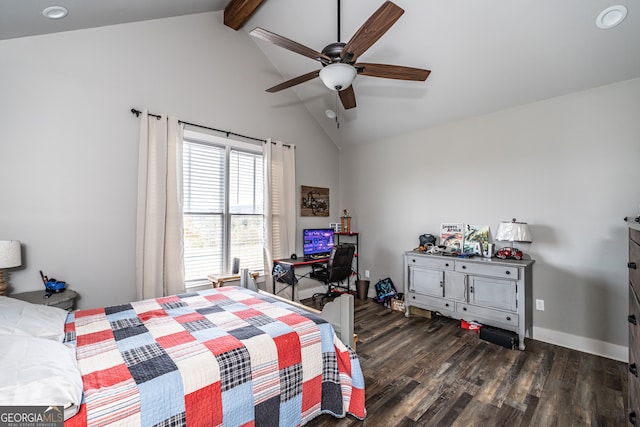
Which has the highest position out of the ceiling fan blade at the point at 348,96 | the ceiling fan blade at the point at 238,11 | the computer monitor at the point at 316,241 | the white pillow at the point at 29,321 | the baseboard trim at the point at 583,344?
the ceiling fan blade at the point at 238,11

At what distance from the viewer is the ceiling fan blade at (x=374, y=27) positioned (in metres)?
1.78

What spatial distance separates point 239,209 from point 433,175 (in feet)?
9.11

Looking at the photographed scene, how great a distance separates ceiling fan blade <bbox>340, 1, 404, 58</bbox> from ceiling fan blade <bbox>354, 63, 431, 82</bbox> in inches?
8.3

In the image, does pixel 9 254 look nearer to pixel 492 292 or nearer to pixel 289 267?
pixel 289 267

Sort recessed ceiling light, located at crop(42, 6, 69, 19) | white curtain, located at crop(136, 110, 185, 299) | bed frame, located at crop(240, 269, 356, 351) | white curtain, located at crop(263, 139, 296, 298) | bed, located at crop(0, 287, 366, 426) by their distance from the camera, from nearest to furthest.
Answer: bed, located at crop(0, 287, 366, 426)
bed frame, located at crop(240, 269, 356, 351)
recessed ceiling light, located at crop(42, 6, 69, 19)
white curtain, located at crop(136, 110, 185, 299)
white curtain, located at crop(263, 139, 296, 298)

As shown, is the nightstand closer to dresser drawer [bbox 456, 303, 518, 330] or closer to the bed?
the bed

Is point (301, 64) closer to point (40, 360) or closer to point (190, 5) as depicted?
point (190, 5)

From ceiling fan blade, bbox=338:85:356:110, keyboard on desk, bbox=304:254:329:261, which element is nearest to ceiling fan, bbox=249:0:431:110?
ceiling fan blade, bbox=338:85:356:110

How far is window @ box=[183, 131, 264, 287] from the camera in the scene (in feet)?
11.0

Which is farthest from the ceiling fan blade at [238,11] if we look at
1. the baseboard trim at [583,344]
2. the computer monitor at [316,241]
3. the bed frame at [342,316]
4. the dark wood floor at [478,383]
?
the baseboard trim at [583,344]

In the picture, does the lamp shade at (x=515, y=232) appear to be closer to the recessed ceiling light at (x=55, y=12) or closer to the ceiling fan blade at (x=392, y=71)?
the ceiling fan blade at (x=392, y=71)

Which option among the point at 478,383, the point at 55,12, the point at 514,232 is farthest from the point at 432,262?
the point at 55,12

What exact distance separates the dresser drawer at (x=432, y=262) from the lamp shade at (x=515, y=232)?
2.06 ft

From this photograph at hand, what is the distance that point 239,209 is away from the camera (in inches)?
149
